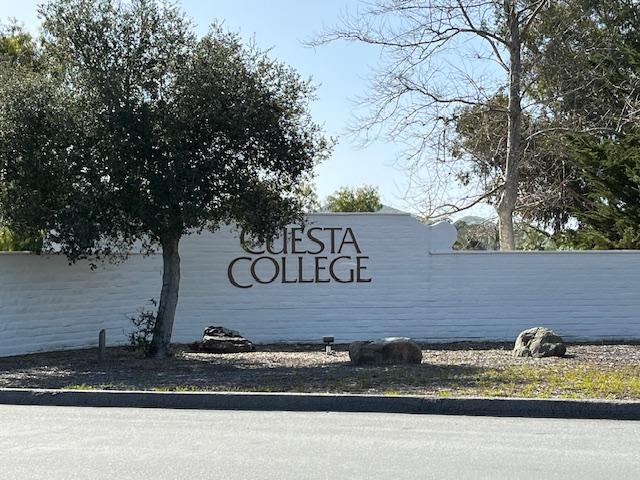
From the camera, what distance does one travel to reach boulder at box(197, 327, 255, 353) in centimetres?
1686

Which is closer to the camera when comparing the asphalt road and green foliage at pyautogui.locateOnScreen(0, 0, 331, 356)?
the asphalt road

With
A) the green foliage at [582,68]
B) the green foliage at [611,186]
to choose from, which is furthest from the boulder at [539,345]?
the green foliage at [582,68]

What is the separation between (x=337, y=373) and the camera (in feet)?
42.3

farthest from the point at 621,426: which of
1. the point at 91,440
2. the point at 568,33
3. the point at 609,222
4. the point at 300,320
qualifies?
the point at 568,33

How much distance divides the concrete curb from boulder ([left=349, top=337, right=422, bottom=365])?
145 inches

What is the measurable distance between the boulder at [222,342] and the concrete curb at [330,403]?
232 inches

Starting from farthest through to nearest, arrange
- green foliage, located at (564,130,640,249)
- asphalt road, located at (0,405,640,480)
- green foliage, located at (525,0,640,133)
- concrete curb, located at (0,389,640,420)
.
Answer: green foliage, located at (525,0,640,133), green foliage, located at (564,130,640,249), concrete curb, located at (0,389,640,420), asphalt road, located at (0,405,640,480)

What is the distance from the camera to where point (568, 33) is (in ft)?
88.8

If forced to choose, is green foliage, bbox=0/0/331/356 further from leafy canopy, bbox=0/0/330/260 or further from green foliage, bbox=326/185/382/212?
green foliage, bbox=326/185/382/212

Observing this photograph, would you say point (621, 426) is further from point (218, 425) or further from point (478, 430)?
point (218, 425)

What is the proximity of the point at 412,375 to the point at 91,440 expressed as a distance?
17.8 ft

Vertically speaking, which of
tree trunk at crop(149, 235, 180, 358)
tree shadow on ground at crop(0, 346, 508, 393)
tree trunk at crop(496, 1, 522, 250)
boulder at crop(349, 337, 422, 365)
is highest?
tree trunk at crop(496, 1, 522, 250)

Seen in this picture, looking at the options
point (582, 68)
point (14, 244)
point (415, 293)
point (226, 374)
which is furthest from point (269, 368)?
point (582, 68)

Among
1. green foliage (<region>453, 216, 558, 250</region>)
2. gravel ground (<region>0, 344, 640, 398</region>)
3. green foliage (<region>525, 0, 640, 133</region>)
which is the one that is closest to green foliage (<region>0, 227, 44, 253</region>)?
gravel ground (<region>0, 344, 640, 398</region>)
